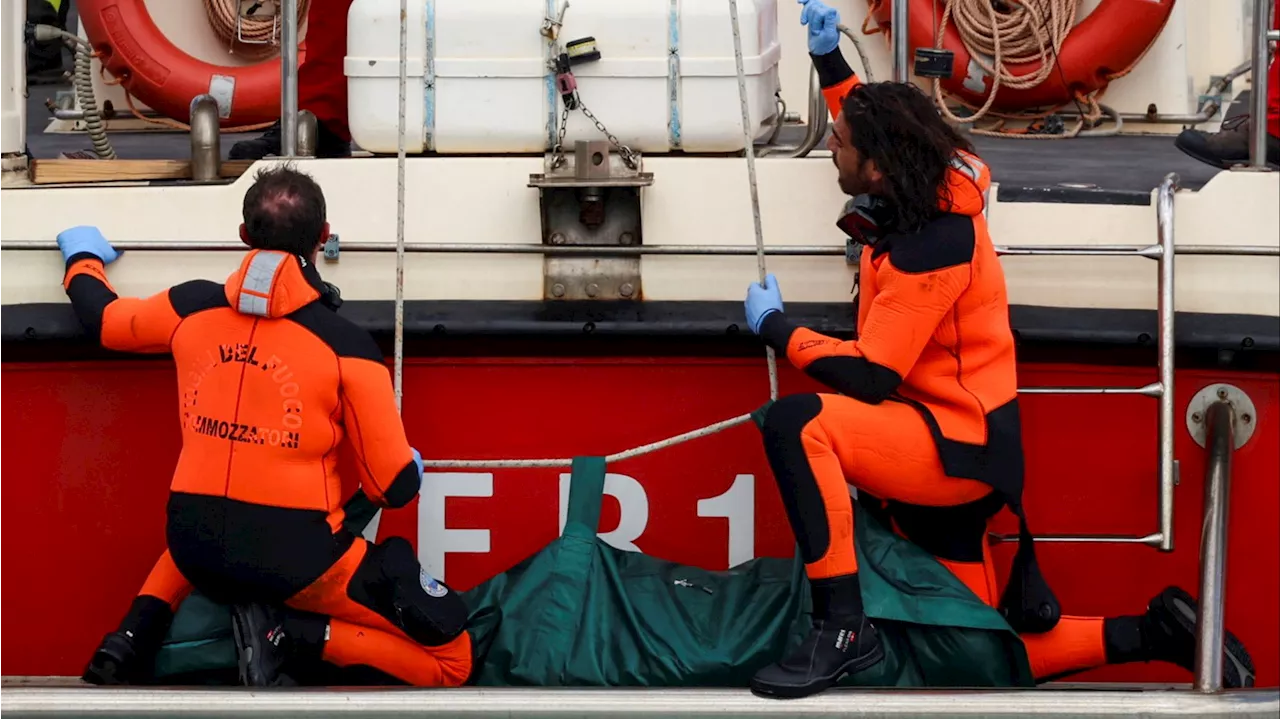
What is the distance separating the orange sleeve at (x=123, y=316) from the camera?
10.5 feet

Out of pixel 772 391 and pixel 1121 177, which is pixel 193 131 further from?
pixel 1121 177

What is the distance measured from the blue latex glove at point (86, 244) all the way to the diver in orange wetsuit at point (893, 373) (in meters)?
1.30

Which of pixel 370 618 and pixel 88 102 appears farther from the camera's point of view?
pixel 88 102

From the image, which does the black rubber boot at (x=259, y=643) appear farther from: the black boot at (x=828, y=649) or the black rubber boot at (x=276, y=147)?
the black rubber boot at (x=276, y=147)

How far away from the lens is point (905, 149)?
3.11 meters

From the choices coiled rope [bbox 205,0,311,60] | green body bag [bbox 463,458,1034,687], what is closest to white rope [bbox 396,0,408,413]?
green body bag [bbox 463,458,1034,687]

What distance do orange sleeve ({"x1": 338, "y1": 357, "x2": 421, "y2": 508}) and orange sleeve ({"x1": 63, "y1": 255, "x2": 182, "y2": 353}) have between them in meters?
0.37

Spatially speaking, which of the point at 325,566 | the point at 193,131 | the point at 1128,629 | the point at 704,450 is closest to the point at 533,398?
the point at 704,450

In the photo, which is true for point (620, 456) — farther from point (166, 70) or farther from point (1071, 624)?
point (166, 70)

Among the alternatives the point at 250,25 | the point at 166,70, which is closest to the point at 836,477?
the point at 166,70

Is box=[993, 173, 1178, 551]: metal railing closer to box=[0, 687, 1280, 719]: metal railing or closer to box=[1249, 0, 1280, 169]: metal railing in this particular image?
box=[1249, 0, 1280, 169]: metal railing

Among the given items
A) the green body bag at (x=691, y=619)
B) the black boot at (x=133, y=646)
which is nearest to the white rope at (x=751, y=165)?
the green body bag at (x=691, y=619)

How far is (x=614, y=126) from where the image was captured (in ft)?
11.4

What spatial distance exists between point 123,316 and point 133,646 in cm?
62
